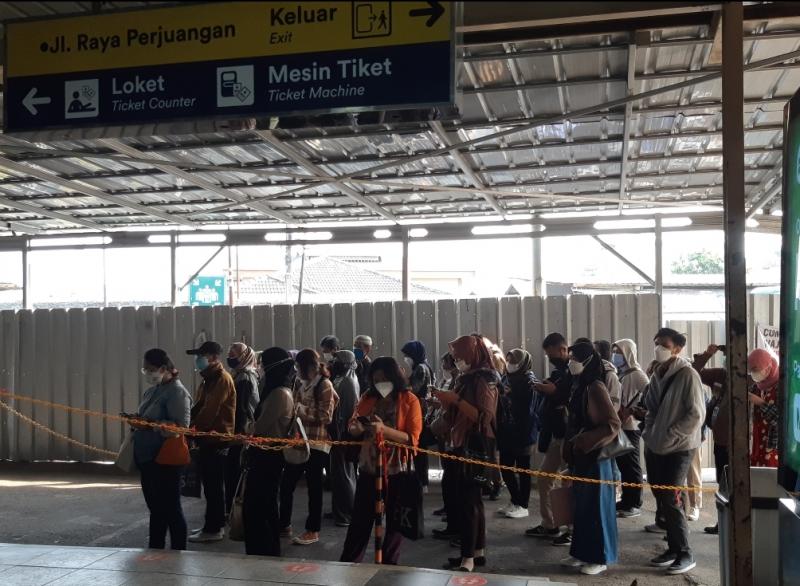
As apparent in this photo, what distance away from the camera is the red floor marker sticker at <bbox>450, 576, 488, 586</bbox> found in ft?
16.2

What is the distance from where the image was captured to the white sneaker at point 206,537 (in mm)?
7137

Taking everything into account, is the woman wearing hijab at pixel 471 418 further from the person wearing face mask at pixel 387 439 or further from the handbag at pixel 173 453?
A: the handbag at pixel 173 453

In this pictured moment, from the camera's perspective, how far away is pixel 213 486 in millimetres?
7242

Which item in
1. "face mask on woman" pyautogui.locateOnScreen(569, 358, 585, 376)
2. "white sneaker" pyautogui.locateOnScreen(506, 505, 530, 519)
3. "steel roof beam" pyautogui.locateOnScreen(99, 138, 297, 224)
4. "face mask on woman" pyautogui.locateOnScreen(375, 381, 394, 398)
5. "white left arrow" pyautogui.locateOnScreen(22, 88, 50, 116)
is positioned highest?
"steel roof beam" pyautogui.locateOnScreen(99, 138, 297, 224)

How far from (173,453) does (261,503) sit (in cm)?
80

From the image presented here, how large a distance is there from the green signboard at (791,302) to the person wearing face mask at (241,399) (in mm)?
4985

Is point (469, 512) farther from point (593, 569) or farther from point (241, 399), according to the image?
point (241, 399)

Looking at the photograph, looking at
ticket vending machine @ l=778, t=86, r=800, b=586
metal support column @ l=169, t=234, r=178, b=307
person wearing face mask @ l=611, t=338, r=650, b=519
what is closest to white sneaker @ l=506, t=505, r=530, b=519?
person wearing face mask @ l=611, t=338, r=650, b=519

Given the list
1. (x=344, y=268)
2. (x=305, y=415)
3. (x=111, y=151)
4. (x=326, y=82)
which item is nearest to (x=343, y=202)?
(x=111, y=151)

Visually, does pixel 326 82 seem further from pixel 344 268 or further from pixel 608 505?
pixel 344 268

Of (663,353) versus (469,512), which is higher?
(663,353)

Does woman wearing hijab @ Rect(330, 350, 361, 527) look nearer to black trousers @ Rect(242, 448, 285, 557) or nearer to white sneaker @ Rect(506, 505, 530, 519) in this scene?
black trousers @ Rect(242, 448, 285, 557)

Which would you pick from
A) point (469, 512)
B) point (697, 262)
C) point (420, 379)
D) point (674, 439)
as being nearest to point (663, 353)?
point (674, 439)

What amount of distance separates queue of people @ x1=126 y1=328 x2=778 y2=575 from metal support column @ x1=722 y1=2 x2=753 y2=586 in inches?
22.1
